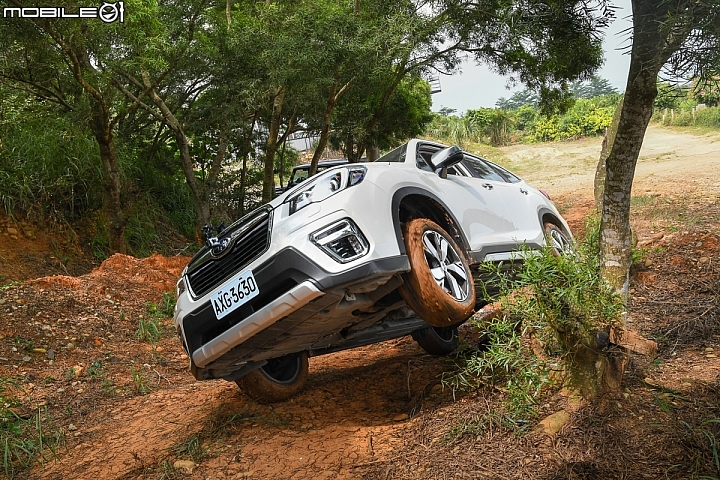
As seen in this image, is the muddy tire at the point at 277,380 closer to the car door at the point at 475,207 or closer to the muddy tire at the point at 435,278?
the muddy tire at the point at 435,278

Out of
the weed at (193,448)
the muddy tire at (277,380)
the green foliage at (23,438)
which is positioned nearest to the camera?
the weed at (193,448)

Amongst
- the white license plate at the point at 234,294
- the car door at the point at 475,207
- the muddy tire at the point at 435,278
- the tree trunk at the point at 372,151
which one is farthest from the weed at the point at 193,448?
the tree trunk at the point at 372,151

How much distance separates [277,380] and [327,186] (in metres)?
1.68

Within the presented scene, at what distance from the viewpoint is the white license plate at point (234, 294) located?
10.7 ft

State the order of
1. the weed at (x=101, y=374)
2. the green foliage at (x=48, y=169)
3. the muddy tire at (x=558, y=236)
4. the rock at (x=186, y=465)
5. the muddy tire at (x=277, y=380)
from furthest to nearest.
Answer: the green foliage at (x=48, y=169)
the muddy tire at (x=558, y=236)
the weed at (x=101, y=374)
the muddy tire at (x=277, y=380)
the rock at (x=186, y=465)

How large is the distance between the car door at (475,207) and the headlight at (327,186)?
33.8 inches

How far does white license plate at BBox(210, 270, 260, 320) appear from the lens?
3266 millimetres

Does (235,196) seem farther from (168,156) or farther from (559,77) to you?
(559,77)

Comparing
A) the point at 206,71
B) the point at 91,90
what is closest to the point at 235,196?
the point at 206,71

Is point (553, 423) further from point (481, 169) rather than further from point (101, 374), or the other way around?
point (101, 374)

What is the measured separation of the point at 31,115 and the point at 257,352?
909cm

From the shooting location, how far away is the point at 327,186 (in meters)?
3.54

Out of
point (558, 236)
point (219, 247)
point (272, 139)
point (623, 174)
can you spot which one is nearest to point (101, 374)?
point (219, 247)

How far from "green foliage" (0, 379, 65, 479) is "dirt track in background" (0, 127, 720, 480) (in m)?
0.11
